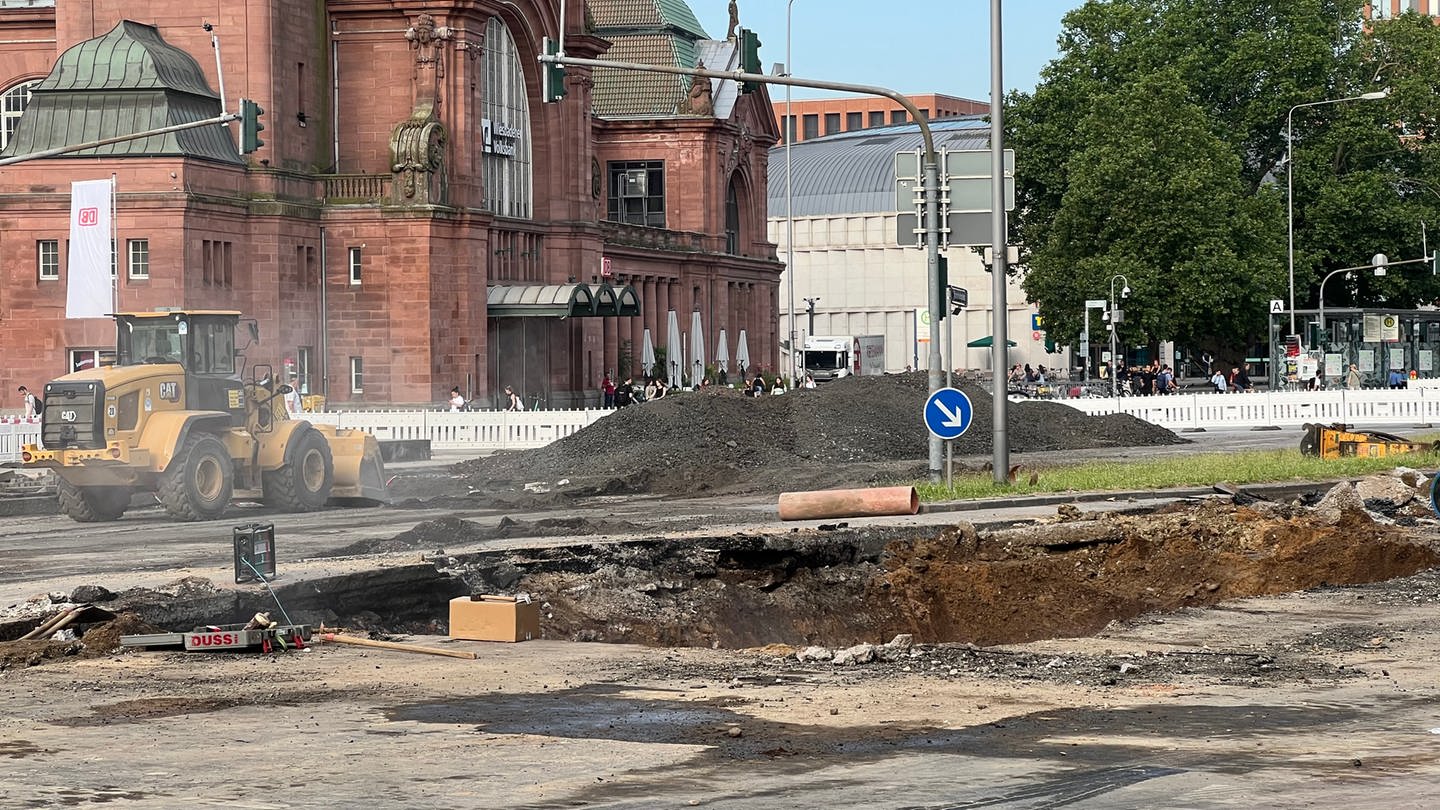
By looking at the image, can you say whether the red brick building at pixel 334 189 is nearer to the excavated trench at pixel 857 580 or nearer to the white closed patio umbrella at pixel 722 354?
the white closed patio umbrella at pixel 722 354

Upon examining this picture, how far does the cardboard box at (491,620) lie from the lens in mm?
15188

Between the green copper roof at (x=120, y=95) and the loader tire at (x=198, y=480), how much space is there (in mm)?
31023

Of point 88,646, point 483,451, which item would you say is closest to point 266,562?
point 88,646

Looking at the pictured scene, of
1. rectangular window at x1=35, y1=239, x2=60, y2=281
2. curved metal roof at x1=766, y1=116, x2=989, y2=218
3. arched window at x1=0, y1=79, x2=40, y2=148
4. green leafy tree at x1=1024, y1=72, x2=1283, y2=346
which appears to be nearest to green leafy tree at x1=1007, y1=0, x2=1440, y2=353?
green leafy tree at x1=1024, y1=72, x2=1283, y2=346

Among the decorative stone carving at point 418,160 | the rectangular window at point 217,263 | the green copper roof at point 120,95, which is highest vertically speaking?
the green copper roof at point 120,95

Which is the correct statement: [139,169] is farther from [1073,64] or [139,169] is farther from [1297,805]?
[1297,805]

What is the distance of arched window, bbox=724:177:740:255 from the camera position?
95.9 metres

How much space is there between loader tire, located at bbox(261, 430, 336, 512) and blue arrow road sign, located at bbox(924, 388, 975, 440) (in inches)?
380

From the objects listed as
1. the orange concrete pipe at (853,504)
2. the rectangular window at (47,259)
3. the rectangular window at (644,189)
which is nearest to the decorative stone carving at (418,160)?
the rectangular window at (47,259)

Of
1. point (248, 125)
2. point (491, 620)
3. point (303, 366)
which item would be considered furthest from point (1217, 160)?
point (491, 620)

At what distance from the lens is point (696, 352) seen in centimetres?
8619

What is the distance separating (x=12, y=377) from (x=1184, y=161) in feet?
129

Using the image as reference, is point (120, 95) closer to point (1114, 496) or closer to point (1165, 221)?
point (1165, 221)

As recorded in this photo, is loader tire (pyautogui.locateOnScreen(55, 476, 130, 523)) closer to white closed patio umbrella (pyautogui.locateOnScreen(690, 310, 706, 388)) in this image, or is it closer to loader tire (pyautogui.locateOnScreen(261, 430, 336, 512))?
loader tire (pyautogui.locateOnScreen(261, 430, 336, 512))
